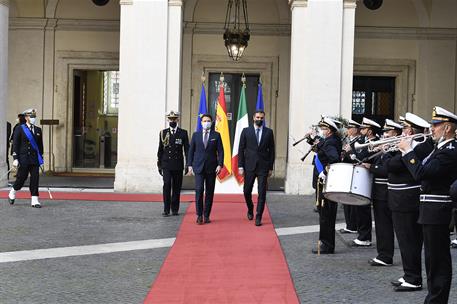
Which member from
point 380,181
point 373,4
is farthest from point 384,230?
point 373,4

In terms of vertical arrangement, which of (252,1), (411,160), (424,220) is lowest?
(424,220)

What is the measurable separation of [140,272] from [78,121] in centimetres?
1375

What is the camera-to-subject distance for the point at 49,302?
653cm

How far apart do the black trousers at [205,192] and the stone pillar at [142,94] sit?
4320 millimetres

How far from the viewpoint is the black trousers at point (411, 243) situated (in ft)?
23.8

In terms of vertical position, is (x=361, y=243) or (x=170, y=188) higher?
(x=170, y=188)

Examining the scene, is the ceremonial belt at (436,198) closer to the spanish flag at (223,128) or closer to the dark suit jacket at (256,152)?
the dark suit jacket at (256,152)

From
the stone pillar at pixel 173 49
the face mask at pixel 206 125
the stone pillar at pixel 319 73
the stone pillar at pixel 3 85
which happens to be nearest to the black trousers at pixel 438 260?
the face mask at pixel 206 125

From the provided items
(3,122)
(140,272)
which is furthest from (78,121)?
(140,272)

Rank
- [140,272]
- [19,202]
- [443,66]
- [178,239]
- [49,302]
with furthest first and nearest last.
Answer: [443,66]
[19,202]
[178,239]
[140,272]
[49,302]

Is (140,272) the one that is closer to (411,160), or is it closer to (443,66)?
(411,160)

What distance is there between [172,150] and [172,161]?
199 millimetres

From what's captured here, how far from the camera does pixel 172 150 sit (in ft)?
41.4

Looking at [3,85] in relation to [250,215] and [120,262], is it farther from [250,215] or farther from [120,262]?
[120,262]
